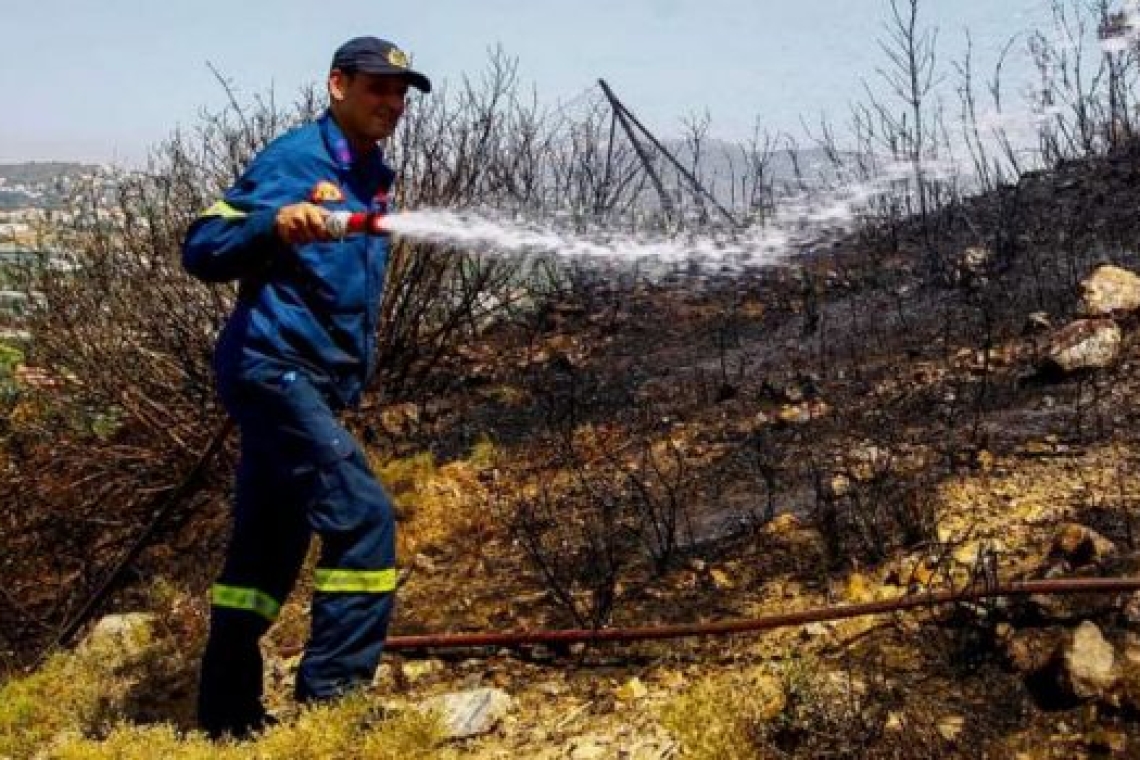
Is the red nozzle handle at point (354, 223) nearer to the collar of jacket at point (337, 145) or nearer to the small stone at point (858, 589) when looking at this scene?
the collar of jacket at point (337, 145)

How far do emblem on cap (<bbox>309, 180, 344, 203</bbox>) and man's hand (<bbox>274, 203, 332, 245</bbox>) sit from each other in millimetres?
146

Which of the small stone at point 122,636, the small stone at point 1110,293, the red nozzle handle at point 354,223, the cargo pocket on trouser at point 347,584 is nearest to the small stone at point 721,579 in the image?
the cargo pocket on trouser at point 347,584

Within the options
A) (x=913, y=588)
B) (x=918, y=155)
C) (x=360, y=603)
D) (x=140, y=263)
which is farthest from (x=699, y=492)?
(x=918, y=155)

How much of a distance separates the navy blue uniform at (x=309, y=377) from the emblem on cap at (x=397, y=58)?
0.84 ft

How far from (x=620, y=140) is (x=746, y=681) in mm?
8234

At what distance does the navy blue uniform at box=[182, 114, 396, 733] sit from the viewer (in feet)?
8.52

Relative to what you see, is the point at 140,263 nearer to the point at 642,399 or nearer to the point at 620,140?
the point at 642,399

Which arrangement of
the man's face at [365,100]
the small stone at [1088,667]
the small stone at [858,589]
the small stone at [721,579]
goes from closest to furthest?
the small stone at [1088,667] < the man's face at [365,100] < the small stone at [858,589] < the small stone at [721,579]

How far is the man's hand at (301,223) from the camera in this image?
2.46 meters

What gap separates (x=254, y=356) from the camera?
2639mm

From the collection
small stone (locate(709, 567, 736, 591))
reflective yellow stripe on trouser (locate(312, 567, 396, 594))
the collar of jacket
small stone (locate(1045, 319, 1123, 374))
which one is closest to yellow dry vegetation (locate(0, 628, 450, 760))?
reflective yellow stripe on trouser (locate(312, 567, 396, 594))

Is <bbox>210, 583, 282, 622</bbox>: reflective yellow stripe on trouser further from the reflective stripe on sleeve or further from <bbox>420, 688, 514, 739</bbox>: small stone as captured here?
the reflective stripe on sleeve

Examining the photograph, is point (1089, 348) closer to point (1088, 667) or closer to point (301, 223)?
point (1088, 667)

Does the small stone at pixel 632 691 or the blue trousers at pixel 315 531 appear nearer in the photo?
the blue trousers at pixel 315 531
